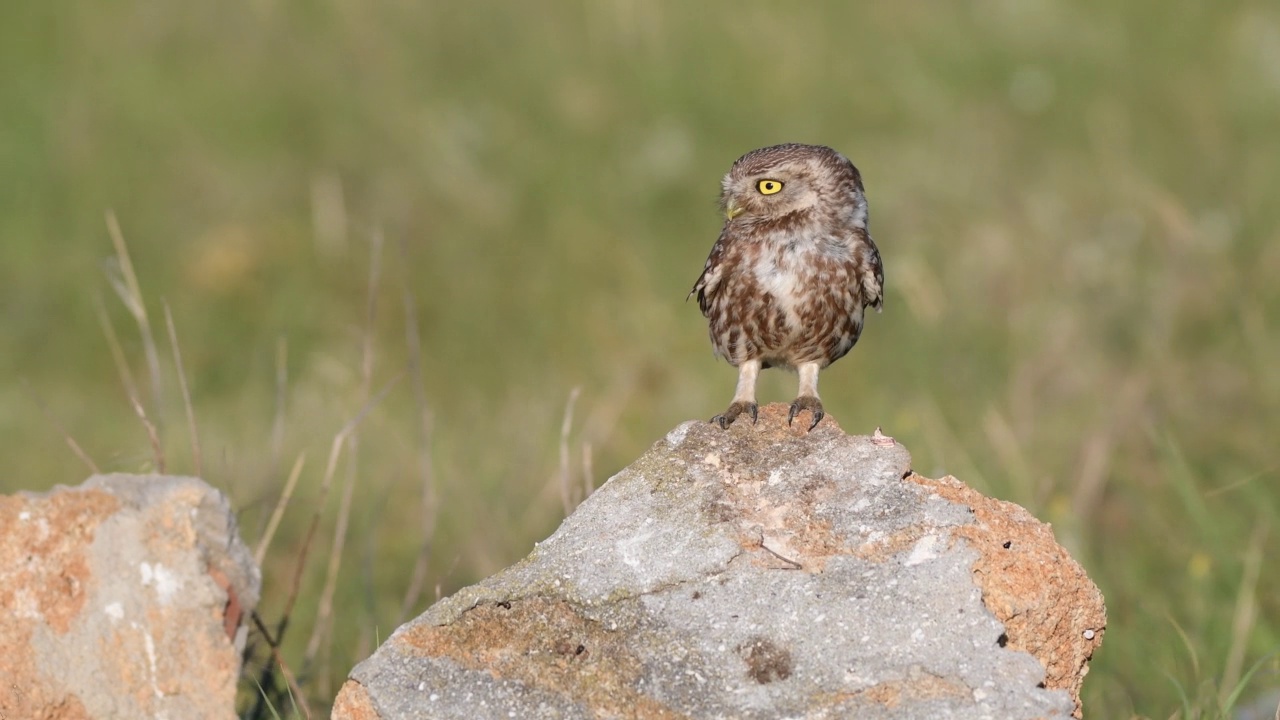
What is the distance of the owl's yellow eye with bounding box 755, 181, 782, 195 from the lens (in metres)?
4.58

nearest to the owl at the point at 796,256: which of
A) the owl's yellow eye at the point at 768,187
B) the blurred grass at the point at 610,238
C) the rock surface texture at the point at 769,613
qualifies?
the owl's yellow eye at the point at 768,187

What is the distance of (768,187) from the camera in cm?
459

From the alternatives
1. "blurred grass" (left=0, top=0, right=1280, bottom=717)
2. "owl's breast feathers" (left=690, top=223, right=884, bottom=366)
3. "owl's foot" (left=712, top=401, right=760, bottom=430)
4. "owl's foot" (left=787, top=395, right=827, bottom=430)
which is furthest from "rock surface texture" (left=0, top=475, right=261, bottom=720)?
"blurred grass" (left=0, top=0, right=1280, bottom=717)

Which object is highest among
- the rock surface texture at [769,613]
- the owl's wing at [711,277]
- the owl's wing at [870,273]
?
the owl's wing at [870,273]

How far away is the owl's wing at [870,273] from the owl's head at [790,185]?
121 mm

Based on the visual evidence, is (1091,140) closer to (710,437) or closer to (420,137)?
(420,137)

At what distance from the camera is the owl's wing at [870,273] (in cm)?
471

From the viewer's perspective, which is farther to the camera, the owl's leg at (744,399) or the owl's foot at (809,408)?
the owl's leg at (744,399)

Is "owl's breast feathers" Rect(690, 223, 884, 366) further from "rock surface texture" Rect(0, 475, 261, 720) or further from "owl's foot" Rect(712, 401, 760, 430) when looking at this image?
"rock surface texture" Rect(0, 475, 261, 720)

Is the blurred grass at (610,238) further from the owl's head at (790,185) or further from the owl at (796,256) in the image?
the owl's head at (790,185)

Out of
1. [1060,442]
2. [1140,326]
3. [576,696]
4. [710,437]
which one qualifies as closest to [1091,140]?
[1140,326]

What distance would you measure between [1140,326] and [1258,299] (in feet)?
2.14

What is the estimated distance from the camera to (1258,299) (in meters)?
9.04

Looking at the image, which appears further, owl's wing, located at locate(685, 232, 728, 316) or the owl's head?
owl's wing, located at locate(685, 232, 728, 316)
